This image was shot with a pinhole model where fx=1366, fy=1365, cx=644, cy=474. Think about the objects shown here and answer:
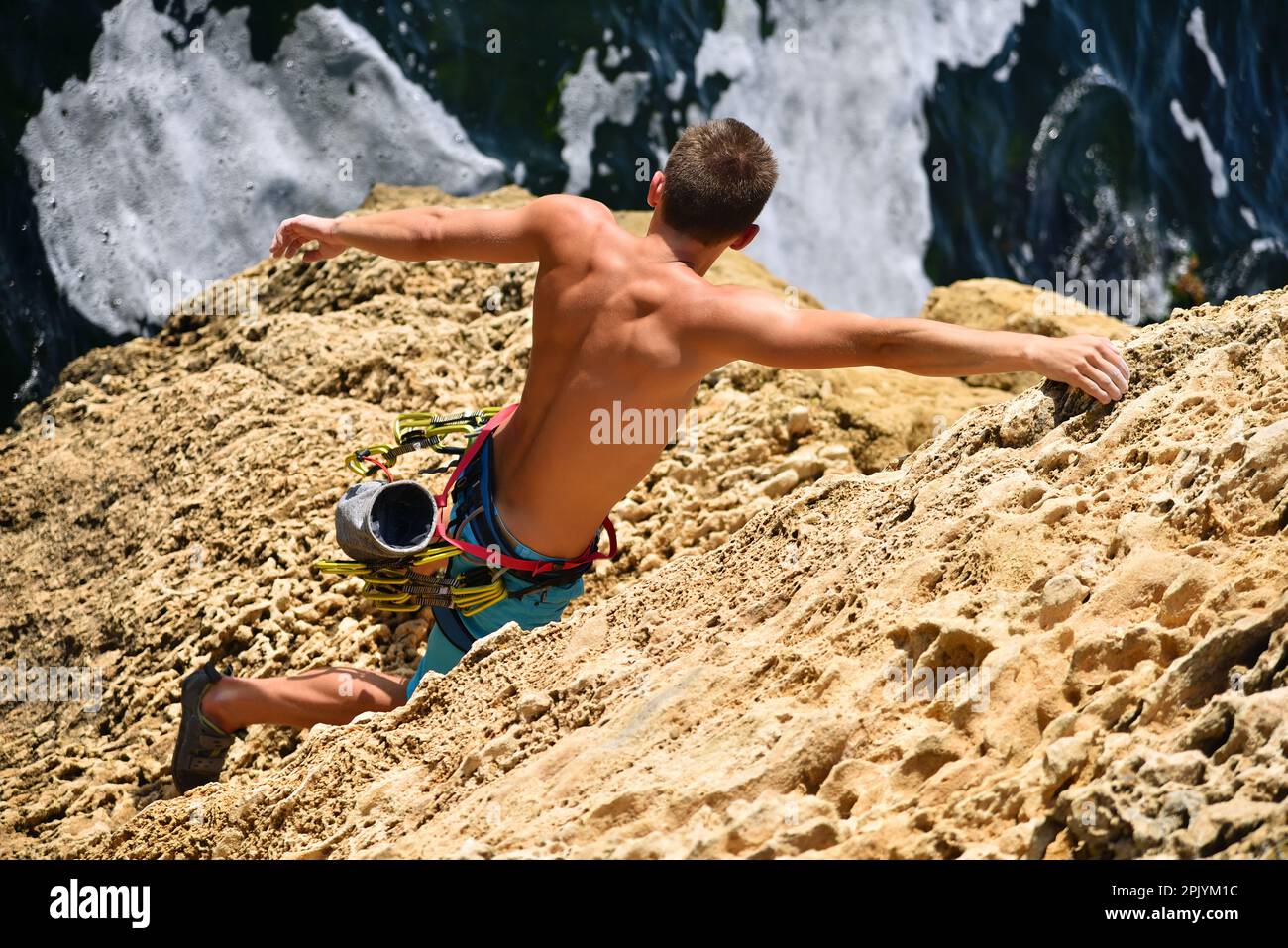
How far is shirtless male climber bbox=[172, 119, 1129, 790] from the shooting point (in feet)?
9.83

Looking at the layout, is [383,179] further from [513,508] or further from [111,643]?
[513,508]

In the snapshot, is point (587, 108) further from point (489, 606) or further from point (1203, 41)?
point (489, 606)

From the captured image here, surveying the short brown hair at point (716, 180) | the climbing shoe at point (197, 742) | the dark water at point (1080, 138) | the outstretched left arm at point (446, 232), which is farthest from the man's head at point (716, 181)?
the dark water at point (1080, 138)

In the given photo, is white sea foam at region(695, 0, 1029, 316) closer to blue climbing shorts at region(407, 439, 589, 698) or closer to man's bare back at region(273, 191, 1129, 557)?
blue climbing shorts at region(407, 439, 589, 698)

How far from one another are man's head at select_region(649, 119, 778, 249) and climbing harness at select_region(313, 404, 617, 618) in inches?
31.3

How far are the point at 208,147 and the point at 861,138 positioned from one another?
462cm

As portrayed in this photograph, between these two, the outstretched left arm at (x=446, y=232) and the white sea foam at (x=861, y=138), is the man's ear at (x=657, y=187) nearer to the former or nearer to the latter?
the outstretched left arm at (x=446, y=232)

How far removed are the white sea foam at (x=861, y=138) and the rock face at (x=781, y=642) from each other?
4510 mm

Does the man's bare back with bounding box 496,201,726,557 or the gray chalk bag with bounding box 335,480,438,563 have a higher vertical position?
the man's bare back with bounding box 496,201,726,557

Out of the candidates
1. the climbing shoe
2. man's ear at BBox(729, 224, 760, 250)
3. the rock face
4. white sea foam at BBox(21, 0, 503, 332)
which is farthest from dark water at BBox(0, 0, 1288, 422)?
man's ear at BBox(729, 224, 760, 250)

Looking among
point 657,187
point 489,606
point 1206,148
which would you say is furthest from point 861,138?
point 489,606

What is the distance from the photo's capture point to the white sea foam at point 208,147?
704 centimetres

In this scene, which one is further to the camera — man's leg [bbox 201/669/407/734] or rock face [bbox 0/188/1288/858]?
man's leg [bbox 201/669/407/734]

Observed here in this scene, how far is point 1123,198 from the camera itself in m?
9.80
